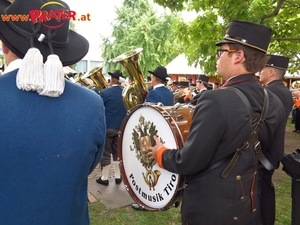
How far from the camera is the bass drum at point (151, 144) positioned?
2.17 m

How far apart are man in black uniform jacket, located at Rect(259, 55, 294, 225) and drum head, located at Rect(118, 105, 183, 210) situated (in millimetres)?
1167

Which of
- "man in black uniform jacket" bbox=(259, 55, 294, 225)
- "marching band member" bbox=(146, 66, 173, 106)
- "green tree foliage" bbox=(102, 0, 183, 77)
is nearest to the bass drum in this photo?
"man in black uniform jacket" bbox=(259, 55, 294, 225)

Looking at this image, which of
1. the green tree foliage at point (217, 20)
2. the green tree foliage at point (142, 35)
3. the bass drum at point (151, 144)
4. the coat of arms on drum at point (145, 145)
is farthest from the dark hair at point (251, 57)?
the green tree foliage at point (142, 35)

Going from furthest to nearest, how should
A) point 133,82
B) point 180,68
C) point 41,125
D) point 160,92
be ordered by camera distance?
point 180,68 < point 160,92 < point 133,82 < point 41,125

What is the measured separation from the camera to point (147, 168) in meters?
2.40

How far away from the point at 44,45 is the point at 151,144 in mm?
1391

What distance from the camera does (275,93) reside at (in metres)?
3.46

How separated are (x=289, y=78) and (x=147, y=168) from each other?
18625mm

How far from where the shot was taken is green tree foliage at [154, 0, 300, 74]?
4949 mm

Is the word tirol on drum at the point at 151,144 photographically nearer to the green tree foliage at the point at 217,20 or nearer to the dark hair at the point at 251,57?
the dark hair at the point at 251,57

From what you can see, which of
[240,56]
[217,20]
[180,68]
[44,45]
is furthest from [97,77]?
[180,68]

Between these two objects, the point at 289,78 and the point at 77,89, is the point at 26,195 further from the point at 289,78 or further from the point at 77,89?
the point at 289,78

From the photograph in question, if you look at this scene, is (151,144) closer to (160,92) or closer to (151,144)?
(151,144)

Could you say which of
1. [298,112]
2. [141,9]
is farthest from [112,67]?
[298,112]
